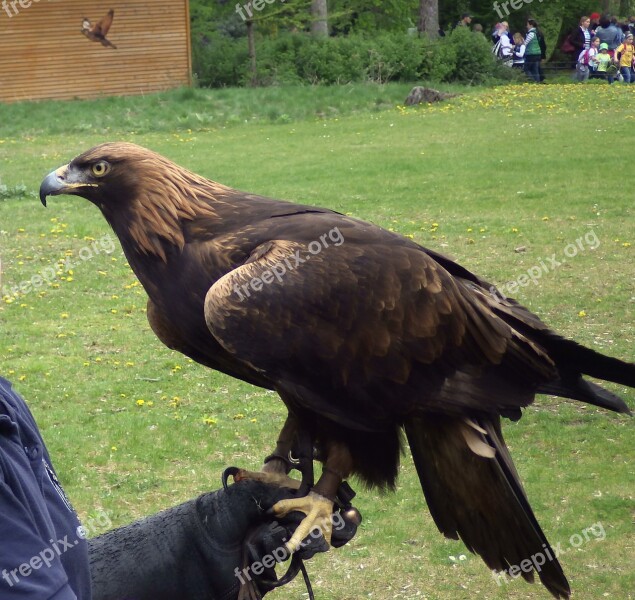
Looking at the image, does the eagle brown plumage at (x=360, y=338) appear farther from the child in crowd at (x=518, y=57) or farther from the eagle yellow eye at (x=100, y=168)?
the child in crowd at (x=518, y=57)

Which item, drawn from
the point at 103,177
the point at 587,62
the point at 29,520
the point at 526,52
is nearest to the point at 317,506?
the point at 103,177

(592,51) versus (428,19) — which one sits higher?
(428,19)

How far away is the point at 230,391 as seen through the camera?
7090mm

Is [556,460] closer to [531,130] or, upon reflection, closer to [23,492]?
[23,492]

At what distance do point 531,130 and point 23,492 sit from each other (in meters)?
16.8

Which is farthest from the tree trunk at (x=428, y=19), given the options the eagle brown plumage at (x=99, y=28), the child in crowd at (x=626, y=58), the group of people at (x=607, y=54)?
the eagle brown plumage at (x=99, y=28)

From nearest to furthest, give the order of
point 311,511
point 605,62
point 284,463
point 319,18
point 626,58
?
point 311,511, point 284,463, point 626,58, point 605,62, point 319,18

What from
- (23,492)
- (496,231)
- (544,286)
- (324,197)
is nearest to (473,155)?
(324,197)

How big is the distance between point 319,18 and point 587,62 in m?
7.41

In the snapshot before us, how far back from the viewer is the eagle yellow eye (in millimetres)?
3559

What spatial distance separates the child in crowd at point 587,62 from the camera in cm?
2638

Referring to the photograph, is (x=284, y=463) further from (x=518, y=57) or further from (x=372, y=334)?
(x=518, y=57)

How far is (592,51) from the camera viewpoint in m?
26.5

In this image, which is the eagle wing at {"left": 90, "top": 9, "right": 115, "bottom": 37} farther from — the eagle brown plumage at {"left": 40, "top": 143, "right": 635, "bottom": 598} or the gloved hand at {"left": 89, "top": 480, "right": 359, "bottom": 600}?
the gloved hand at {"left": 89, "top": 480, "right": 359, "bottom": 600}
